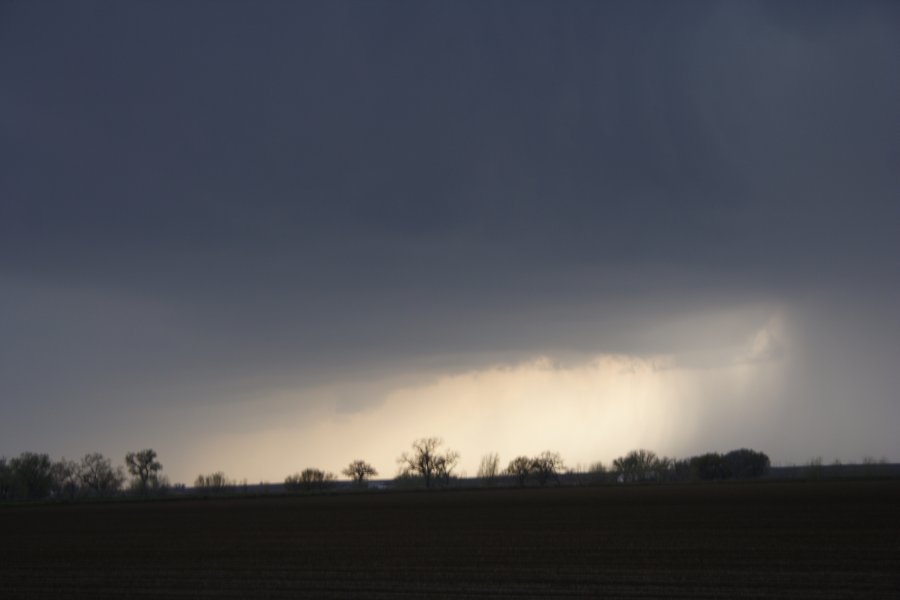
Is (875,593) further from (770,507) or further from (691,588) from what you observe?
(770,507)

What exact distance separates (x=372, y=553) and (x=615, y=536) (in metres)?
9.85

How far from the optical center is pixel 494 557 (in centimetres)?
2748

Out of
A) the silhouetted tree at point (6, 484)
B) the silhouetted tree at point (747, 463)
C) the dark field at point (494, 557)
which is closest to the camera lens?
the dark field at point (494, 557)

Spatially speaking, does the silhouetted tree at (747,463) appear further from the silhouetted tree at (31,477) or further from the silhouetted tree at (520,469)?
the silhouetted tree at (31,477)

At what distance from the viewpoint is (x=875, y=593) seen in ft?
61.1

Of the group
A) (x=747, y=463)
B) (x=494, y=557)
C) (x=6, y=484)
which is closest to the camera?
(x=494, y=557)

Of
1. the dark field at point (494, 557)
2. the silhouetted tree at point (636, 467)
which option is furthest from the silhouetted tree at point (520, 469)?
the dark field at point (494, 557)

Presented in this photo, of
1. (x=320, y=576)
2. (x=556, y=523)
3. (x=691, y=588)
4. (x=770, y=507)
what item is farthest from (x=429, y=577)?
(x=770, y=507)

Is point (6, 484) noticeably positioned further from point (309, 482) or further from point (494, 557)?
point (494, 557)

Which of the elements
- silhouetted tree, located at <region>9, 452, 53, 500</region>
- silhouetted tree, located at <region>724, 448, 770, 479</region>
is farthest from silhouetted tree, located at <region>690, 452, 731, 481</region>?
silhouetted tree, located at <region>9, 452, 53, 500</region>

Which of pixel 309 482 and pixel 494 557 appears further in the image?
pixel 309 482

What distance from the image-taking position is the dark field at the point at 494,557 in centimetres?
2098

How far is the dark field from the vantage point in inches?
826

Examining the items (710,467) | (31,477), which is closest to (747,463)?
(710,467)
